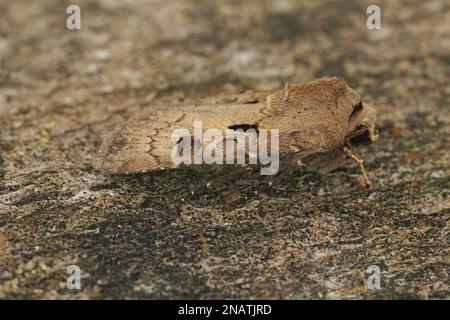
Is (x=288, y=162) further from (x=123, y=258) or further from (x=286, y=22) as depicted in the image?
(x=286, y=22)

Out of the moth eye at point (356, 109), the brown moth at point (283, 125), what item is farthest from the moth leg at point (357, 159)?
the moth eye at point (356, 109)

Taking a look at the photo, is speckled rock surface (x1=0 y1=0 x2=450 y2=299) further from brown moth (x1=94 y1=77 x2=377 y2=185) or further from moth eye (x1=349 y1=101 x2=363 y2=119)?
moth eye (x1=349 y1=101 x2=363 y2=119)

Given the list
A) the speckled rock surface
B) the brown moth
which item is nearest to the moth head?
the brown moth

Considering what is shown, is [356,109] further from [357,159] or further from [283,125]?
[283,125]

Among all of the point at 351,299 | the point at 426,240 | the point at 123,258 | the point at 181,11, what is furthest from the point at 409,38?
the point at 123,258

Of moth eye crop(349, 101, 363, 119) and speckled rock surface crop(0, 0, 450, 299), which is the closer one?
speckled rock surface crop(0, 0, 450, 299)

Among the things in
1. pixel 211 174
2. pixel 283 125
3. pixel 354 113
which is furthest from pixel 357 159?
pixel 211 174
